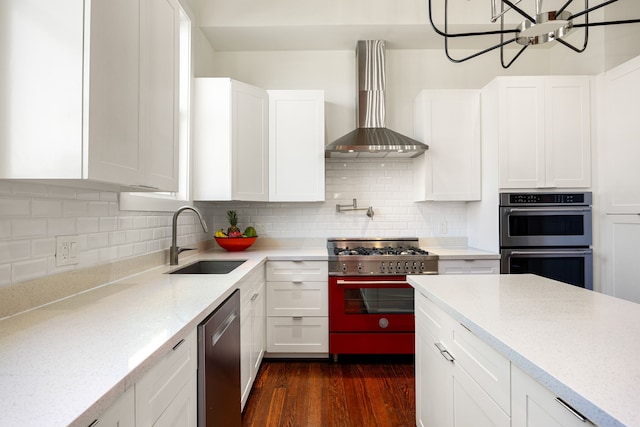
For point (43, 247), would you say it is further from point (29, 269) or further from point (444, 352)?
point (444, 352)

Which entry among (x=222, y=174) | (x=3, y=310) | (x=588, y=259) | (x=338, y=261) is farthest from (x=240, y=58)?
(x=588, y=259)

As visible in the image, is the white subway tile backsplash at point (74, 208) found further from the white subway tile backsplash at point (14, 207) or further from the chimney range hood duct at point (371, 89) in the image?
the chimney range hood duct at point (371, 89)

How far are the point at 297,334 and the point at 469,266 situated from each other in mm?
1557

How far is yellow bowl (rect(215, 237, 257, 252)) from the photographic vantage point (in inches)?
119

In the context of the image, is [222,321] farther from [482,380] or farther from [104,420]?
[482,380]

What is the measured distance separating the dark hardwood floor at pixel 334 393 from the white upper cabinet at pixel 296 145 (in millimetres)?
1451

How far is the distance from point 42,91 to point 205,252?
83.9 inches

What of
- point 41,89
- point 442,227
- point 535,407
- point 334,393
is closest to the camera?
point 535,407

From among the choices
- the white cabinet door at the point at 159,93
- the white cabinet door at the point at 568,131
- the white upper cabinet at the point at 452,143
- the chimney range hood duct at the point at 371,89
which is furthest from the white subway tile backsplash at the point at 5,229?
the white cabinet door at the point at 568,131

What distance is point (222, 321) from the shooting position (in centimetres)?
150

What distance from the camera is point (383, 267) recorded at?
9.16 ft

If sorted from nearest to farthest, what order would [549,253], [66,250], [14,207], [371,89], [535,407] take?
[535,407], [14,207], [66,250], [549,253], [371,89]

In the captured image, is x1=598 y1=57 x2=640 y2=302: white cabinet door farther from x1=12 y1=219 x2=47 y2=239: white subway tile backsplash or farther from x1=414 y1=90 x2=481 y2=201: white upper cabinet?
x1=12 y1=219 x2=47 y2=239: white subway tile backsplash

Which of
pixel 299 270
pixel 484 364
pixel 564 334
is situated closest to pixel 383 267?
pixel 299 270
